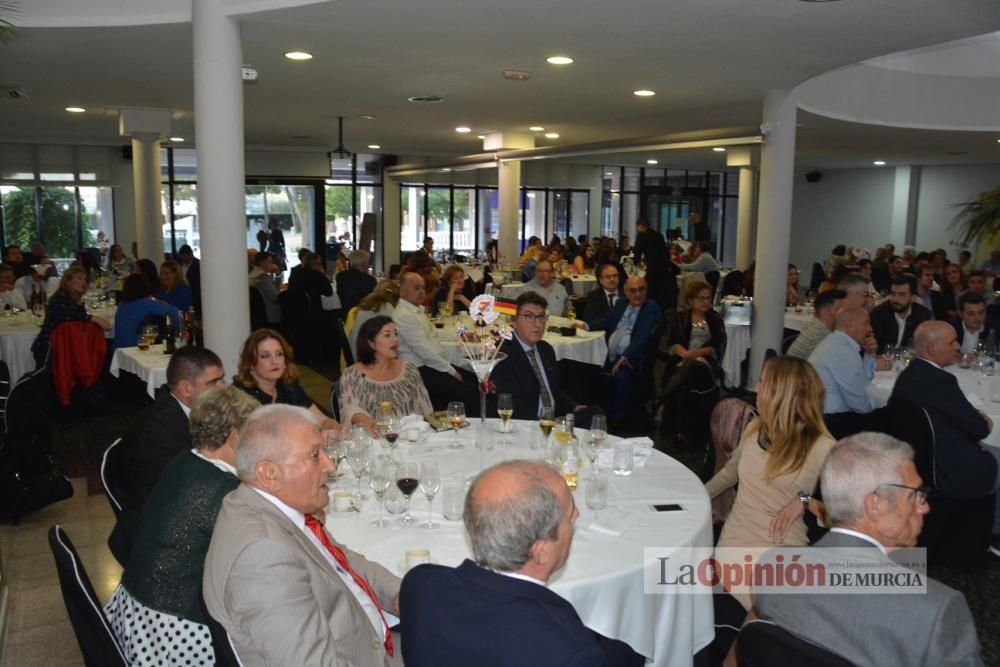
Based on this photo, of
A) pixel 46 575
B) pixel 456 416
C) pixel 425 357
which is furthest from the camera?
pixel 425 357

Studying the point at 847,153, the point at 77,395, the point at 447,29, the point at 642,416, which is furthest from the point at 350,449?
the point at 847,153

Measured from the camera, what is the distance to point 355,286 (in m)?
9.88

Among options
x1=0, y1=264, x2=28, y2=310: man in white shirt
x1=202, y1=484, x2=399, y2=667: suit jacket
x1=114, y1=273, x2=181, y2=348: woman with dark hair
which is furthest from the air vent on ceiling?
x1=202, y1=484, x2=399, y2=667: suit jacket

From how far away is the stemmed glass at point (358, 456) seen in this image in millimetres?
3490

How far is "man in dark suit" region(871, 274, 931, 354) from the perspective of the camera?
297 inches

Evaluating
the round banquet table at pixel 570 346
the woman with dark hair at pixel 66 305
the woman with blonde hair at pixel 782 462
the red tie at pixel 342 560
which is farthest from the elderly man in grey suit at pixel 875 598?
the woman with dark hair at pixel 66 305

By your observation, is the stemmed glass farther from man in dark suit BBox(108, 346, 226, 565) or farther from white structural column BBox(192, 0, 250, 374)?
white structural column BBox(192, 0, 250, 374)

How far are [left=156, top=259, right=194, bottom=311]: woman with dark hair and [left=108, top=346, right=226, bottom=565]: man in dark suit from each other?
593 centimetres

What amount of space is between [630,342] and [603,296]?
5.13 ft

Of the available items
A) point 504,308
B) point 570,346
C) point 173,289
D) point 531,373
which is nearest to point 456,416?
point 504,308

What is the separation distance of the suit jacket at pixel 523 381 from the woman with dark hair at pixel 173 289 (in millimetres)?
5319

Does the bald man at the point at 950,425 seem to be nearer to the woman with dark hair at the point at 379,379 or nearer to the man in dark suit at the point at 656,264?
the woman with dark hair at the point at 379,379

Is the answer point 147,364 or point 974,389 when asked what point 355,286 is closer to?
point 147,364

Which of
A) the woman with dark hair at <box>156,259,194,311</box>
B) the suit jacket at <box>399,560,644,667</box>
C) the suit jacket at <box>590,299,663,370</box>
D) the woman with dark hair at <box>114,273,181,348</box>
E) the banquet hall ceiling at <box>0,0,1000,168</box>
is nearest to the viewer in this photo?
the suit jacket at <box>399,560,644,667</box>
